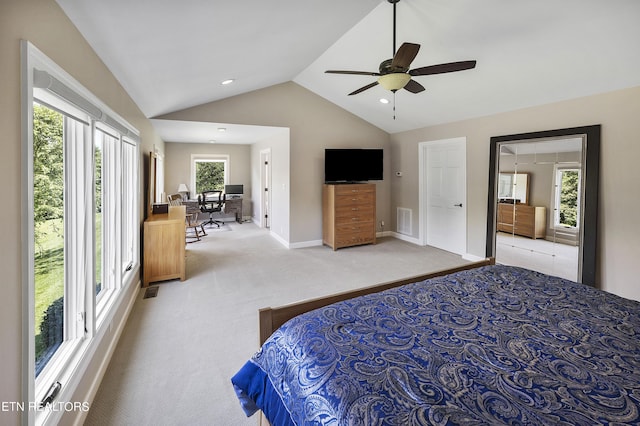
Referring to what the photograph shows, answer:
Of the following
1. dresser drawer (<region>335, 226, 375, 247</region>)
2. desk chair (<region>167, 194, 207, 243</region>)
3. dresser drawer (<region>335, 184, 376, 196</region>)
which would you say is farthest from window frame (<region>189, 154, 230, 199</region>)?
dresser drawer (<region>335, 226, 375, 247</region>)

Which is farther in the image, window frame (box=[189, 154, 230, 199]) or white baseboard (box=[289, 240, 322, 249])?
window frame (box=[189, 154, 230, 199])

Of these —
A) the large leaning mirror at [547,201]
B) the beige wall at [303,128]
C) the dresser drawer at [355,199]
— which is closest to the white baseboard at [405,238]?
the dresser drawer at [355,199]

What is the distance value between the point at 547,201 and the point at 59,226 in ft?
16.5

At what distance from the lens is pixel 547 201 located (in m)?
3.96

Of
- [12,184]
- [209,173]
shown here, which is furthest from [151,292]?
[209,173]

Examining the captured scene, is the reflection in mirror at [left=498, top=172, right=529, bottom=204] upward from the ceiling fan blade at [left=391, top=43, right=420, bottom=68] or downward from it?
downward

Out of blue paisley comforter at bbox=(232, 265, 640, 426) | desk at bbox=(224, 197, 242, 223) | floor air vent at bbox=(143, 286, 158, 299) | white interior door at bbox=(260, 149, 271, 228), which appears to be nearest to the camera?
blue paisley comforter at bbox=(232, 265, 640, 426)

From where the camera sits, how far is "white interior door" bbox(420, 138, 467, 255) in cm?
523

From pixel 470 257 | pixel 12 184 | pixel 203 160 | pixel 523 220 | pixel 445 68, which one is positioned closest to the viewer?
pixel 12 184

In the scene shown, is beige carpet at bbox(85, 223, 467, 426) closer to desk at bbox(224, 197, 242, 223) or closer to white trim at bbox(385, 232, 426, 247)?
white trim at bbox(385, 232, 426, 247)

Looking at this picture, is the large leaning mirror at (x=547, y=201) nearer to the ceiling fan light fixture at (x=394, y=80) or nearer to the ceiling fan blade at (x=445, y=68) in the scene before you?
the ceiling fan blade at (x=445, y=68)

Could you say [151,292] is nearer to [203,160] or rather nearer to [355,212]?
[355,212]

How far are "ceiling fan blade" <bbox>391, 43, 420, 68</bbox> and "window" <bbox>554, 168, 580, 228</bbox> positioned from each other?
8.93 feet

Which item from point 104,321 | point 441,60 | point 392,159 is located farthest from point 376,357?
point 392,159
